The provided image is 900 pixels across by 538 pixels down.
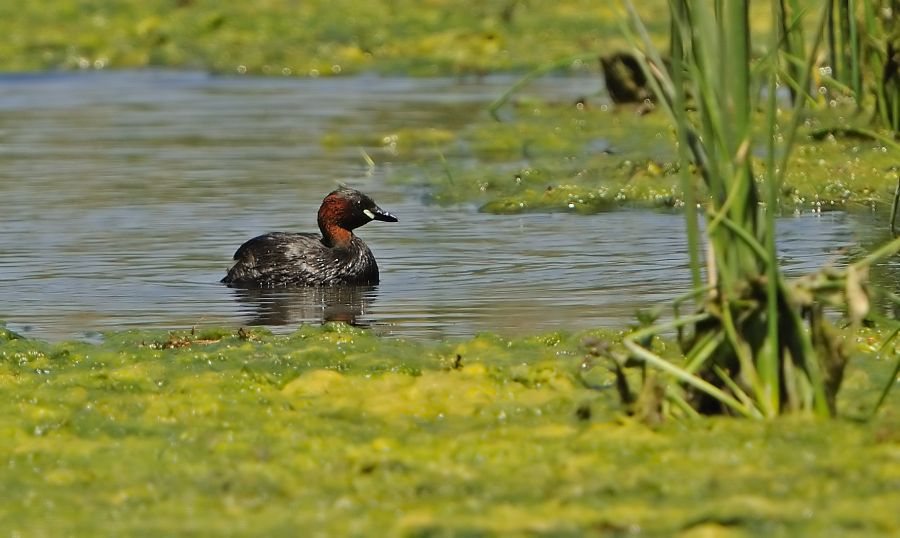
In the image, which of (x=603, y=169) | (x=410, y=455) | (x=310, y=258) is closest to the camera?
(x=410, y=455)

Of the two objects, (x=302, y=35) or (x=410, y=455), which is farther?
(x=302, y=35)

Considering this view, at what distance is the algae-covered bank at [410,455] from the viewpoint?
16.6ft

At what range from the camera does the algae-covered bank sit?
505cm

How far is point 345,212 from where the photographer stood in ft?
38.3

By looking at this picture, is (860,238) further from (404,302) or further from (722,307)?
(722,307)

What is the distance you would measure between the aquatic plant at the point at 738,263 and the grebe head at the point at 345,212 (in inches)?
234

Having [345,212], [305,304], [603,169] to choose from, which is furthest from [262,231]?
[603,169]

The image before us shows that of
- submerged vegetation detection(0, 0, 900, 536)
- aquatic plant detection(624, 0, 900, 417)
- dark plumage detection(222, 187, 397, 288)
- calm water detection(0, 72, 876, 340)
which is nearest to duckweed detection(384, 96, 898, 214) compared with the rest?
calm water detection(0, 72, 876, 340)

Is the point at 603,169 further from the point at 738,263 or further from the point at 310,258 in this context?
the point at 738,263

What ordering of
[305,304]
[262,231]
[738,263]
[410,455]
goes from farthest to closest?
[262,231] < [305,304] < [410,455] < [738,263]

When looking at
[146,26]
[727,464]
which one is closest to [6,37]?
[146,26]

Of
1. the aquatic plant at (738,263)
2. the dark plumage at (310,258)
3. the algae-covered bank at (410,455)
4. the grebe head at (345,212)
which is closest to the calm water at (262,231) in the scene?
the dark plumage at (310,258)

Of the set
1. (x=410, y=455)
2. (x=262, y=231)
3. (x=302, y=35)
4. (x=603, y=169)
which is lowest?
(x=410, y=455)

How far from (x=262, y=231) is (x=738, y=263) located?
299 inches
